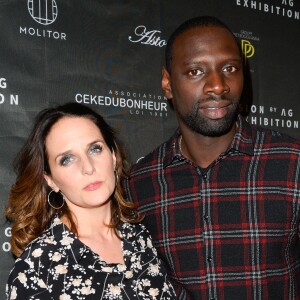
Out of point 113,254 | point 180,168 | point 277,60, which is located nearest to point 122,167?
point 180,168

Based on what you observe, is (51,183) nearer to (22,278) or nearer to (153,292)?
(22,278)

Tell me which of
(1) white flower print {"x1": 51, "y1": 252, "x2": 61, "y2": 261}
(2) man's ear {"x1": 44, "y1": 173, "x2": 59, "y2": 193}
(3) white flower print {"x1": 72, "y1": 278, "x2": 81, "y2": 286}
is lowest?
(3) white flower print {"x1": 72, "y1": 278, "x2": 81, "y2": 286}

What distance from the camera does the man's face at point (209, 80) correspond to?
1827 mm

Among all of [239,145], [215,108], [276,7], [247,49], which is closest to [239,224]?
[239,145]

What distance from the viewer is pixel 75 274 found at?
5.34 ft

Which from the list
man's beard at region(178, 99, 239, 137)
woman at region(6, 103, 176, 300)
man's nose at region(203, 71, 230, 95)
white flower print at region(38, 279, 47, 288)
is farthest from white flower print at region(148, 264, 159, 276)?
man's nose at region(203, 71, 230, 95)

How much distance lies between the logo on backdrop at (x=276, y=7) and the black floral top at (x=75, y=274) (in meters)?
1.65

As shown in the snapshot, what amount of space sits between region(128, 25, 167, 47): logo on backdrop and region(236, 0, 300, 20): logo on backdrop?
1.95ft

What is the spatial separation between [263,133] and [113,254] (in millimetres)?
701

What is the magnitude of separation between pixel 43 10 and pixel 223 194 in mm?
1043

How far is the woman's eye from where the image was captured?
1.77m

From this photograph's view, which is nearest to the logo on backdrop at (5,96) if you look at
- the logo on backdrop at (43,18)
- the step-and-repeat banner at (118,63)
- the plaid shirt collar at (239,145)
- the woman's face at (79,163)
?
the step-and-repeat banner at (118,63)

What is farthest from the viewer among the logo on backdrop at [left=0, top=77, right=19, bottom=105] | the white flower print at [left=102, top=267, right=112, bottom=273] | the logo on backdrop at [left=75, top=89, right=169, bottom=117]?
the logo on backdrop at [left=75, top=89, right=169, bottom=117]

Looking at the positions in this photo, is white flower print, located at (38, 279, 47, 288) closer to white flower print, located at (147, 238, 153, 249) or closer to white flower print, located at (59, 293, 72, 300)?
white flower print, located at (59, 293, 72, 300)
